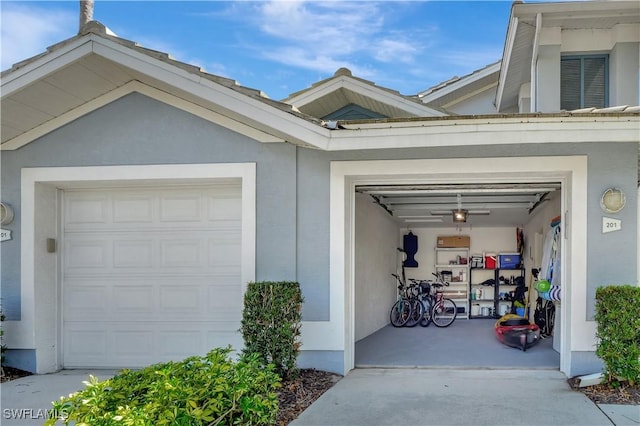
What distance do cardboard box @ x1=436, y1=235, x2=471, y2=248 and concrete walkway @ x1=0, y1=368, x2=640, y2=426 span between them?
673 centimetres

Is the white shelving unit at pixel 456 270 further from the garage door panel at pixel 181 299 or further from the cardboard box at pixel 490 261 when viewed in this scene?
the garage door panel at pixel 181 299

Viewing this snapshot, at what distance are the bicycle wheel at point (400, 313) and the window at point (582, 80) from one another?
5055 mm

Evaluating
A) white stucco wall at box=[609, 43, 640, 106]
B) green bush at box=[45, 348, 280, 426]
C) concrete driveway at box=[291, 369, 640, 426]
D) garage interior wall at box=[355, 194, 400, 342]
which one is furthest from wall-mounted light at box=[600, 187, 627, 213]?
green bush at box=[45, 348, 280, 426]

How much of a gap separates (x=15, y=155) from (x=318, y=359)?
484 cm

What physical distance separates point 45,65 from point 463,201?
6997mm

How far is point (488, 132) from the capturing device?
596 cm

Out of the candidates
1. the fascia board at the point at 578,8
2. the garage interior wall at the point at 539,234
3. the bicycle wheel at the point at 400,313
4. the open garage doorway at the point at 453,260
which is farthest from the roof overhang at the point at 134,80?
the bicycle wheel at the point at 400,313

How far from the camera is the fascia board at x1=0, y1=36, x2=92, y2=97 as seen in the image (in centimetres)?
620

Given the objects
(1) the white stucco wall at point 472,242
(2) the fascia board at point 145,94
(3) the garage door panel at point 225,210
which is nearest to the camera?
(2) the fascia board at point 145,94

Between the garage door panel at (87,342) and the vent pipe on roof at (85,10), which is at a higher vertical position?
the vent pipe on roof at (85,10)

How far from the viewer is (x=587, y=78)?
9047mm

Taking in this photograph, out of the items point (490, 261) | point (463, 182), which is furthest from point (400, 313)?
point (463, 182)

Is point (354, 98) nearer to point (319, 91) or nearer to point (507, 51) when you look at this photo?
point (319, 91)

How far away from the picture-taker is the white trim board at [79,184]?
677 cm
